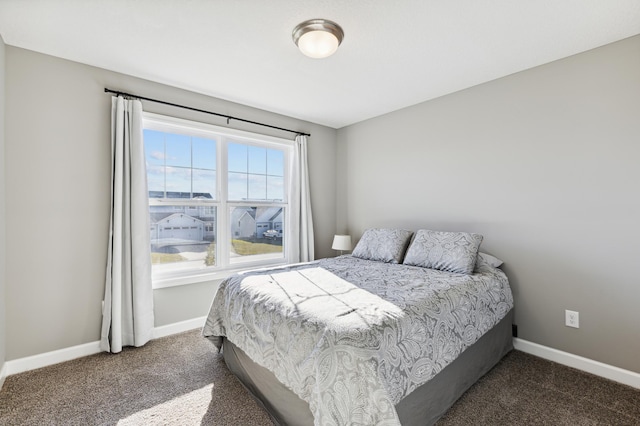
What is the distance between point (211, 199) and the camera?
3.26 metres

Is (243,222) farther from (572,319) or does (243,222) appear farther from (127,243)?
(572,319)

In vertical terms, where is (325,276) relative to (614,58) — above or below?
below

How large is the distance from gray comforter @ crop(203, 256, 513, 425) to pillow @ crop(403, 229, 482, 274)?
11cm

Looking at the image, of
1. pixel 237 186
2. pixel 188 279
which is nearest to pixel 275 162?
pixel 237 186

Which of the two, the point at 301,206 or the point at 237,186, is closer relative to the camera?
the point at 237,186

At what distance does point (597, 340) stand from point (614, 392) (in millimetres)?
360

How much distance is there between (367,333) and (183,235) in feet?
7.98

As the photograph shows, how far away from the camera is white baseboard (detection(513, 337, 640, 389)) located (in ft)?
6.80

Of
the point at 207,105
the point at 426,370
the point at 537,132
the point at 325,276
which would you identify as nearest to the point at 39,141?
the point at 207,105

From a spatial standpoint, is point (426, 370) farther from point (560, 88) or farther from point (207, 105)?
point (207, 105)

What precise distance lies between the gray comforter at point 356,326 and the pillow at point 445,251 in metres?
0.11

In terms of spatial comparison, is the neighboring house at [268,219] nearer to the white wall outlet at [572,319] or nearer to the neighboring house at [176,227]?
the neighboring house at [176,227]

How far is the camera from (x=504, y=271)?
2.70m

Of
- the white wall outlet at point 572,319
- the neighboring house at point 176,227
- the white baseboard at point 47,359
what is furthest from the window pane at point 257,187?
the white wall outlet at point 572,319
